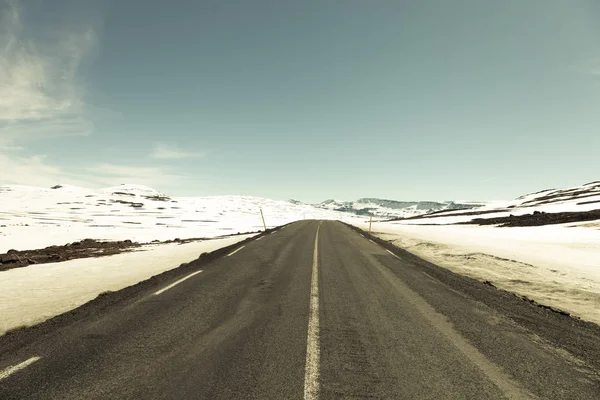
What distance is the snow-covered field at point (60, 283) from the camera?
243 inches

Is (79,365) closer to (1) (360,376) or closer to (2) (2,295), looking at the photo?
(1) (360,376)

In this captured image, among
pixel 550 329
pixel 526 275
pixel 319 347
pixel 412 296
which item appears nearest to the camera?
pixel 319 347

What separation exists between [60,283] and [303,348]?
865cm

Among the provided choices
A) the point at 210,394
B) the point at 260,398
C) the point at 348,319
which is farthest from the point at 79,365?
the point at 348,319

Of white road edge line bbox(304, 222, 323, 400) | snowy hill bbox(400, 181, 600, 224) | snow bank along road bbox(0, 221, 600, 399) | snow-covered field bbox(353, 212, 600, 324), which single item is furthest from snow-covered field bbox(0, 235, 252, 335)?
snowy hill bbox(400, 181, 600, 224)

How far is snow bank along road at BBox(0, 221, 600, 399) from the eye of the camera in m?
3.45

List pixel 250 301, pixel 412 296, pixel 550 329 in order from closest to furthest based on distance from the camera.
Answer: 1. pixel 550 329
2. pixel 250 301
3. pixel 412 296

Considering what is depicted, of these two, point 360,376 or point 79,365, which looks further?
point 79,365

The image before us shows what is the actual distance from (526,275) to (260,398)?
11393mm

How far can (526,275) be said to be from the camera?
10.5 metres

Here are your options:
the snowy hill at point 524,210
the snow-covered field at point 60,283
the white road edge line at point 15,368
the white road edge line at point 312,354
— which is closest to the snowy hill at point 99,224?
the snow-covered field at point 60,283

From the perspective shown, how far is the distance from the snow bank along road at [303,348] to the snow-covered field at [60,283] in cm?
84

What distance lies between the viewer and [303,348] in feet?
14.4

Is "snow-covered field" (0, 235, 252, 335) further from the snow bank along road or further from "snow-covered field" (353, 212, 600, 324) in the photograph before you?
"snow-covered field" (353, 212, 600, 324)
